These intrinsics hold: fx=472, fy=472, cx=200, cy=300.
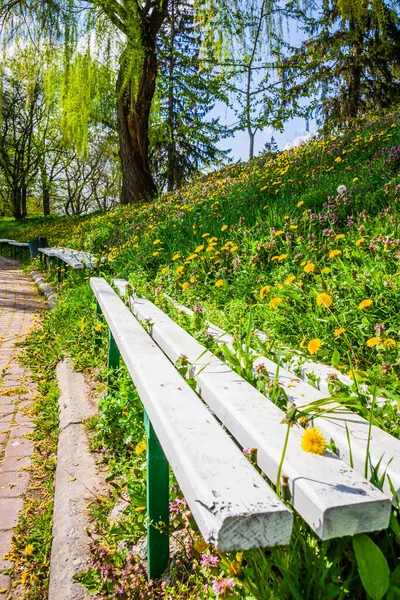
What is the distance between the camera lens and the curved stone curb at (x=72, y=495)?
1715 mm

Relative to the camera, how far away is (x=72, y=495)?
84.2 inches

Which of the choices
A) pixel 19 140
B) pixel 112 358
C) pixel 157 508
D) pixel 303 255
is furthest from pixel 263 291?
pixel 19 140

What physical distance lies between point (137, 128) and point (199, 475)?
1114cm

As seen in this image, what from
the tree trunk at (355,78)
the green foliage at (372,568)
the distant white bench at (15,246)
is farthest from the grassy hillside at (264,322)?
the tree trunk at (355,78)

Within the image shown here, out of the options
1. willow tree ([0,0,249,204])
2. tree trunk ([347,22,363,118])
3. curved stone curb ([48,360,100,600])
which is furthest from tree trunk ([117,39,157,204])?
curved stone curb ([48,360,100,600])

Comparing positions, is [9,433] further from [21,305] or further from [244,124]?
[244,124]

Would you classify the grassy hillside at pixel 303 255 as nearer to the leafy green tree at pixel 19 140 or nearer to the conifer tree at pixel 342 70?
the conifer tree at pixel 342 70

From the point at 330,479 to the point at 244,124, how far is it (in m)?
14.1

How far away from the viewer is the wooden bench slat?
927 millimetres

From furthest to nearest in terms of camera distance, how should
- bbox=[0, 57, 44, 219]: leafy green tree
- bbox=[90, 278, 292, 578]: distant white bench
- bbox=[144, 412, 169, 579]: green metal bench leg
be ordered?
bbox=[0, 57, 44, 219]: leafy green tree < bbox=[144, 412, 169, 579]: green metal bench leg < bbox=[90, 278, 292, 578]: distant white bench

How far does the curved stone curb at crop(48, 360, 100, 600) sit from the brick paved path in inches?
7.5

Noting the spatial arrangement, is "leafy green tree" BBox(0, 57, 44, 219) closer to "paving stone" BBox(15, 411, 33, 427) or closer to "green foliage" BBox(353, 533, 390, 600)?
"paving stone" BBox(15, 411, 33, 427)

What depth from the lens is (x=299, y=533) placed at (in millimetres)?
1182

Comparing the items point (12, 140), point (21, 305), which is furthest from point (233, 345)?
point (12, 140)
